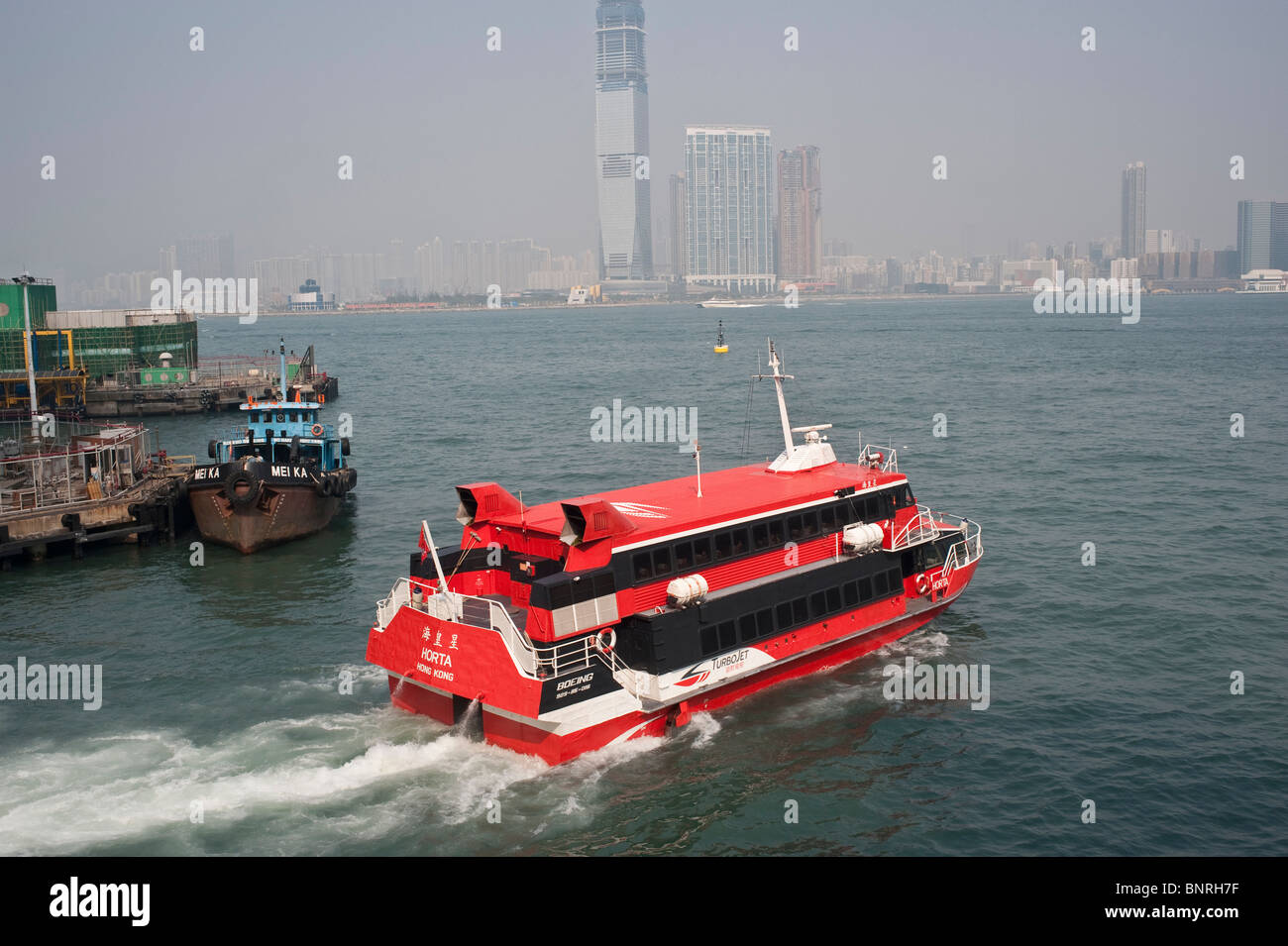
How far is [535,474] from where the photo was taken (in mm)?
50125

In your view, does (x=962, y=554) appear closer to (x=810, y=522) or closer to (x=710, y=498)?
(x=810, y=522)

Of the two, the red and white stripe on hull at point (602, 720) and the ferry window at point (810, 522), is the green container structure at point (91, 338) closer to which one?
the red and white stripe on hull at point (602, 720)

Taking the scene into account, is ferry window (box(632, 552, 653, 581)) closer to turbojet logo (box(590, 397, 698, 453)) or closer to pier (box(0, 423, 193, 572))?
pier (box(0, 423, 193, 572))

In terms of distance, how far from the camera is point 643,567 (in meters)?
21.9

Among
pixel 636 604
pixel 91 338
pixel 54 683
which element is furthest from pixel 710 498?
pixel 91 338

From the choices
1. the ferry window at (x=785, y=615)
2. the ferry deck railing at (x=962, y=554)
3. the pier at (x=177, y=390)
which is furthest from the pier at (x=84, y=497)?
the pier at (x=177, y=390)

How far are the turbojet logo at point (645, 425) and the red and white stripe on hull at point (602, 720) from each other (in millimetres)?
29941

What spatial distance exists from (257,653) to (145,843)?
962 cm

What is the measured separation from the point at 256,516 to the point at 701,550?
20.6m

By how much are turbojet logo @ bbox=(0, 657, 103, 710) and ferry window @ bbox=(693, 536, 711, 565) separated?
13354 mm

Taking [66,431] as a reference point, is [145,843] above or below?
below

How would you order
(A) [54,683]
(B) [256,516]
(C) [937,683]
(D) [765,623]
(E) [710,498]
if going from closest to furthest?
(D) [765,623] → (A) [54,683] → (C) [937,683] → (E) [710,498] → (B) [256,516]
